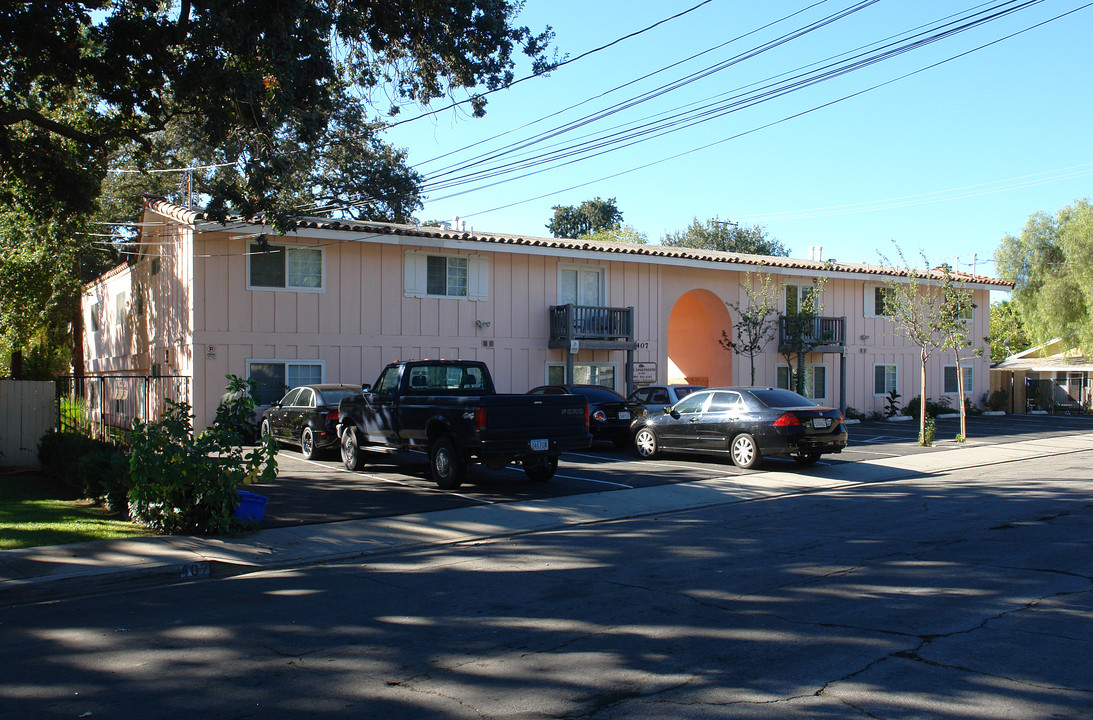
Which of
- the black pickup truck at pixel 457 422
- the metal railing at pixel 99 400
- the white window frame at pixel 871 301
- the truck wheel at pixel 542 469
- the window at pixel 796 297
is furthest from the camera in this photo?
the white window frame at pixel 871 301

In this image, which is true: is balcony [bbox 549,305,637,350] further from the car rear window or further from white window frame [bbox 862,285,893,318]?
white window frame [bbox 862,285,893,318]

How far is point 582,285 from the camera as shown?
1067 inches

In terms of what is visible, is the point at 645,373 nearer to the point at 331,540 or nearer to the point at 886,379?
the point at 886,379

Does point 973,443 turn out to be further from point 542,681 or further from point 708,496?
point 542,681

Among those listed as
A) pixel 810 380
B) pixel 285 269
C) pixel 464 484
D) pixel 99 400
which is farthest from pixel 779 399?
pixel 810 380

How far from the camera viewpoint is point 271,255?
21891 millimetres

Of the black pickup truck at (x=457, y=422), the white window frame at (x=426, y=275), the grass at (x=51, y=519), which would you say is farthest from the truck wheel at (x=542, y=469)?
the white window frame at (x=426, y=275)

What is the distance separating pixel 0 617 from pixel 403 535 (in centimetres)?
443

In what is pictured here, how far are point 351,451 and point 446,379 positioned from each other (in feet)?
8.12

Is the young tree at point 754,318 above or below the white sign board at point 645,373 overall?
above

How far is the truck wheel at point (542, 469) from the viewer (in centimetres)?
1460

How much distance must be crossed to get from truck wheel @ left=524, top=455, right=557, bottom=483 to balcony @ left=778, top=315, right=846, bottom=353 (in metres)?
16.8

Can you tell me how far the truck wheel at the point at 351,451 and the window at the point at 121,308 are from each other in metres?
16.7

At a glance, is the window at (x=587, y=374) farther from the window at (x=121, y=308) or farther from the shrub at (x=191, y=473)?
the shrub at (x=191, y=473)
